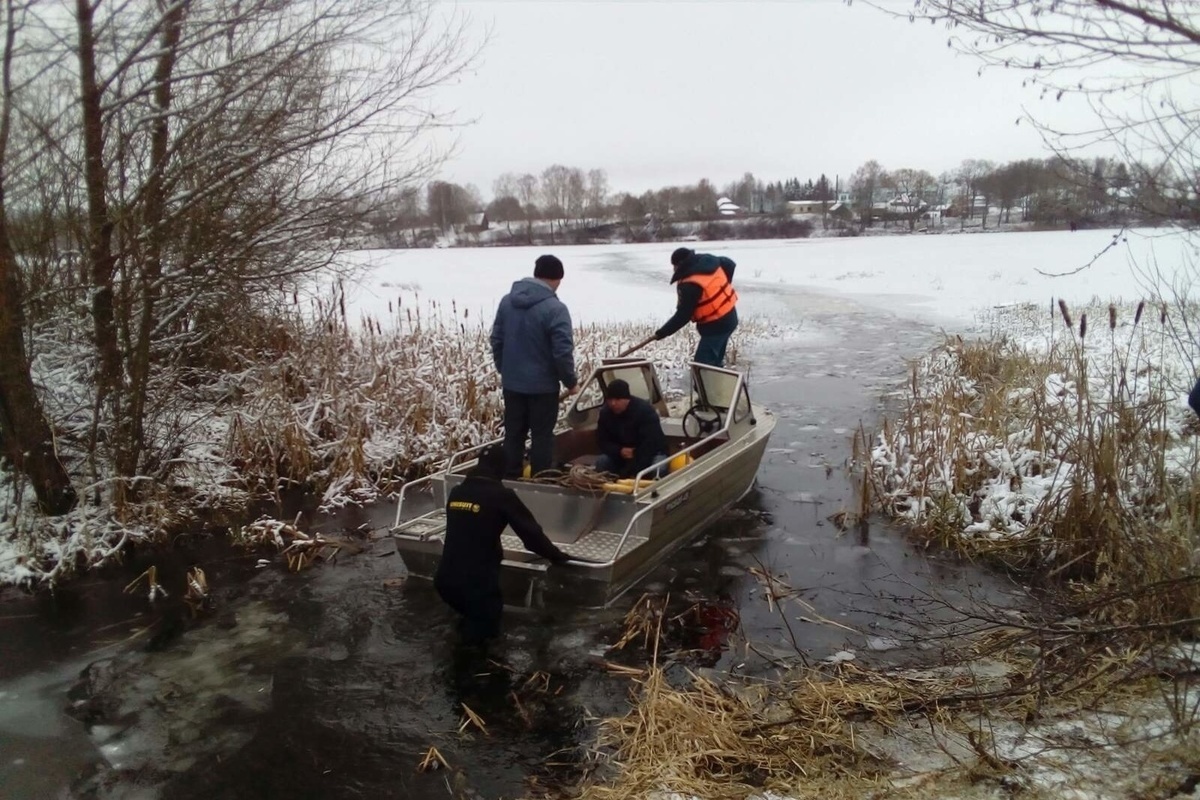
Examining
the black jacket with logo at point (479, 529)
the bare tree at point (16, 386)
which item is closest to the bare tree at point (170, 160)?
the bare tree at point (16, 386)

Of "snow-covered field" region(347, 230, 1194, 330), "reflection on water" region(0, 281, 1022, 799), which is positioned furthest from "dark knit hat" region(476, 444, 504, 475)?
"snow-covered field" region(347, 230, 1194, 330)

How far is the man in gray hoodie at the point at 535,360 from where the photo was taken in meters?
5.94

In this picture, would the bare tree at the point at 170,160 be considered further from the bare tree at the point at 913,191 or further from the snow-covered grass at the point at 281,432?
the bare tree at the point at 913,191

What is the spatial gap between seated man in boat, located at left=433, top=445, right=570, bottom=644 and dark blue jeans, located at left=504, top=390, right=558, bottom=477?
4.35 feet

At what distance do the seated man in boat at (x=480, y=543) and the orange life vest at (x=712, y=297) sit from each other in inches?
156

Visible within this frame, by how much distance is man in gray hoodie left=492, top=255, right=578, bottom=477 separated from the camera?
5938 millimetres

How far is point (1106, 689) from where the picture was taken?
3.78 meters

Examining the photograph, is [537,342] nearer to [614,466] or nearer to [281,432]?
[614,466]

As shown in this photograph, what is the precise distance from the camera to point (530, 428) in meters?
6.29

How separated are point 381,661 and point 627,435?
8.48 ft

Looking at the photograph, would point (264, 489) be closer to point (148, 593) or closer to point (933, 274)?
point (148, 593)

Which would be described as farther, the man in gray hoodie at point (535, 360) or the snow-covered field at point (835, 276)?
the snow-covered field at point (835, 276)

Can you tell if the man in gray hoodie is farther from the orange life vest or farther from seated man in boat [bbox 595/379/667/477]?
the orange life vest

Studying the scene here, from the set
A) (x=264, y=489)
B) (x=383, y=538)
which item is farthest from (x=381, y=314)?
(x=383, y=538)
